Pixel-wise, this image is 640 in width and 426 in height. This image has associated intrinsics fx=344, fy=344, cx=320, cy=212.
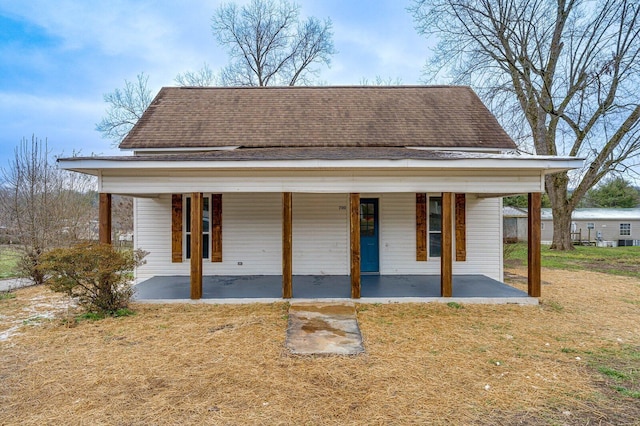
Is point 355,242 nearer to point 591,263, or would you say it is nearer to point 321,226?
point 321,226

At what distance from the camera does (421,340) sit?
5.04 metres

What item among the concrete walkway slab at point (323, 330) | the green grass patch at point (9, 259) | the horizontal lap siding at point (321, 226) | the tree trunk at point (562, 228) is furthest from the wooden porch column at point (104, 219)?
the tree trunk at point (562, 228)

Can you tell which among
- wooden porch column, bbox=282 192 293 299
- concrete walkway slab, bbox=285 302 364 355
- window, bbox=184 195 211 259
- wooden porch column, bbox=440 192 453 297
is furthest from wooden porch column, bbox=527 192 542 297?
window, bbox=184 195 211 259

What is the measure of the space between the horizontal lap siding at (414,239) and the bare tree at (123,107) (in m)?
16.3

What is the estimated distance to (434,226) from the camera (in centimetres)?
921

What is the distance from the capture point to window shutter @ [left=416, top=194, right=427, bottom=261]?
9.05 m

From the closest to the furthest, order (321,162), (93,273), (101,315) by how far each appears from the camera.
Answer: (93,273) < (101,315) < (321,162)

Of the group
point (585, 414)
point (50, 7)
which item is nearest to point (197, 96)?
point (50, 7)

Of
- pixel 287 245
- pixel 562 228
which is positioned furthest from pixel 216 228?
pixel 562 228

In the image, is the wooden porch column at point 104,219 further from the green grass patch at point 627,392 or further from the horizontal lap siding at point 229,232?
the green grass patch at point 627,392

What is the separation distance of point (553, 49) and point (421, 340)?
721 inches

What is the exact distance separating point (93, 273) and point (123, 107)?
52.8 ft

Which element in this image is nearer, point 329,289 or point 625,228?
point 329,289

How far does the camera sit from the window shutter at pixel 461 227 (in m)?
9.02
